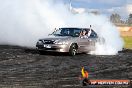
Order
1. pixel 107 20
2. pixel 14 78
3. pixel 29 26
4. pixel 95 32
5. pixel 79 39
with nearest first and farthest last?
pixel 14 78 < pixel 79 39 < pixel 95 32 < pixel 107 20 < pixel 29 26

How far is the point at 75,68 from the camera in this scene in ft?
49.0

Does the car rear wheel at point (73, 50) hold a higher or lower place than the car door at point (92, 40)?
lower

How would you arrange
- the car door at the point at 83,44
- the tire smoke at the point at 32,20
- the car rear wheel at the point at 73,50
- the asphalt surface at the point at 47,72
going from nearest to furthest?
the asphalt surface at the point at 47,72 → the car rear wheel at the point at 73,50 → the car door at the point at 83,44 → the tire smoke at the point at 32,20

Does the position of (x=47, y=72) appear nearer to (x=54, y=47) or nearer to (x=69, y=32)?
(x=54, y=47)

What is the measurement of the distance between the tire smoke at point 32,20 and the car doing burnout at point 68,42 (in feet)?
15.9

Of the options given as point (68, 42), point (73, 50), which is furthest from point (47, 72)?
point (73, 50)

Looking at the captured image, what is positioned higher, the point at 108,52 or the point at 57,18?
the point at 57,18

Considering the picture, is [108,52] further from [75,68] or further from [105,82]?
[105,82]

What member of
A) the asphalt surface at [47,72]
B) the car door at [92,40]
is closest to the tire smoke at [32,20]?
the car door at [92,40]

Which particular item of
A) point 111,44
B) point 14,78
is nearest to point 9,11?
point 111,44

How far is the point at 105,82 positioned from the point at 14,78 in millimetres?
5630

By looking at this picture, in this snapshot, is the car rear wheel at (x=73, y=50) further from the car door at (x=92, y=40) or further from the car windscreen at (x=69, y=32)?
the car door at (x=92, y=40)

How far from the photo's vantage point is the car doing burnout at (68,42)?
20.3m

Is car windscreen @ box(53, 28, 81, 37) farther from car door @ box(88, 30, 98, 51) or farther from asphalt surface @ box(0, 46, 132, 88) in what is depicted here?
asphalt surface @ box(0, 46, 132, 88)
